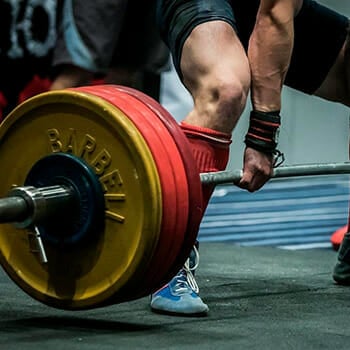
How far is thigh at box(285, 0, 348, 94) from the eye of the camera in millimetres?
2715

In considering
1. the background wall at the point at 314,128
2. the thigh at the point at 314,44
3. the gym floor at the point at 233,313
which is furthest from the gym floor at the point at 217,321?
the background wall at the point at 314,128

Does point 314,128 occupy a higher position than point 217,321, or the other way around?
point 217,321

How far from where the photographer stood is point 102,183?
208 cm

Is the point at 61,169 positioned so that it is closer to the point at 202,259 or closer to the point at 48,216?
the point at 48,216

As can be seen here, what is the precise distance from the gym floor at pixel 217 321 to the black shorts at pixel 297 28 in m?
0.48

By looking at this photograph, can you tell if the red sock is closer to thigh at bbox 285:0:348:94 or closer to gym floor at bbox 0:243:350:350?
gym floor at bbox 0:243:350:350

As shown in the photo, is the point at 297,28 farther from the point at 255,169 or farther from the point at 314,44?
the point at 255,169

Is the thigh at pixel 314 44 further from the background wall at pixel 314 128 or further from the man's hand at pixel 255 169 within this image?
the background wall at pixel 314 128

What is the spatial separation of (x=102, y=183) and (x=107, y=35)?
2.04 meters

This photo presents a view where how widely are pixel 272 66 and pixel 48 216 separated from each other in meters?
0.59

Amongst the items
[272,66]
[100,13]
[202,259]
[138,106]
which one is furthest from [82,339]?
[100,13]

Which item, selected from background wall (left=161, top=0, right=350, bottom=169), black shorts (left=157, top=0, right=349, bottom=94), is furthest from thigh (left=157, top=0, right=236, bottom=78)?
background wall (left=161, top=0, right=350, bottom=169)

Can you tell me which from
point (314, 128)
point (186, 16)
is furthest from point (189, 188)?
point (314, 128)

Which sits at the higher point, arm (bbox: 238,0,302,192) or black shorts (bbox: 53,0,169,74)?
arm (bbox: 238,0,302,192)
